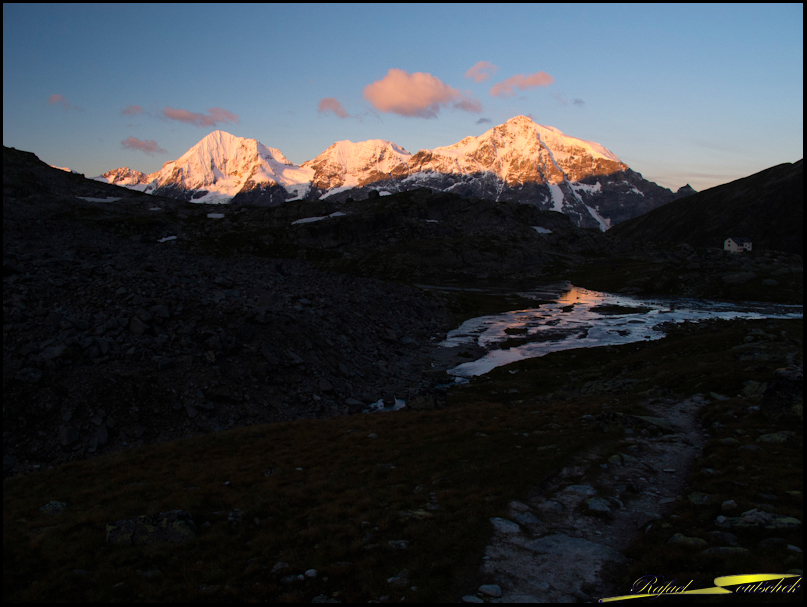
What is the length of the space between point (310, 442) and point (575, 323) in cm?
6535

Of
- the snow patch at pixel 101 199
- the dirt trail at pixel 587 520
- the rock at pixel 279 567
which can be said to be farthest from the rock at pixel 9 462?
the snow patch at pixel 101 199

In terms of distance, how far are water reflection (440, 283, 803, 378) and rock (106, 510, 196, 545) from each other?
3664 cm

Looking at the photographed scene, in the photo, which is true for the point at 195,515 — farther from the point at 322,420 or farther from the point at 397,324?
the point at 397,324

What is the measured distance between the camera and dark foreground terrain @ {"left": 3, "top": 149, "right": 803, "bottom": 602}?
12883 mm

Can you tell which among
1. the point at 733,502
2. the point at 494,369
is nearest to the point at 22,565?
the point at 733,502

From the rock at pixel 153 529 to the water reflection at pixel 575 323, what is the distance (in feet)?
120

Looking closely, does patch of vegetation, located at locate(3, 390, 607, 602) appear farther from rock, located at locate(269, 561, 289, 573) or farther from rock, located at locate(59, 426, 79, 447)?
rock, located at locate(59, 426, 79, 447)

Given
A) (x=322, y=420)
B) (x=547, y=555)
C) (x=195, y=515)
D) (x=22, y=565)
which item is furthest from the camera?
(x=322, y=420)

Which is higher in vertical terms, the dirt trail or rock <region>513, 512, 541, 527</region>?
the dirt trail

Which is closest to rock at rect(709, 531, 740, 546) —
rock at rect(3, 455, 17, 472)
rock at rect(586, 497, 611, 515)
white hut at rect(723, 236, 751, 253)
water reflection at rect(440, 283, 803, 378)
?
rock at rect(586, 497, 611, 515)

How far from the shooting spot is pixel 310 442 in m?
26.9

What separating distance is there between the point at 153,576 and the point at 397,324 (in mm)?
56576

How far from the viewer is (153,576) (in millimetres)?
13258

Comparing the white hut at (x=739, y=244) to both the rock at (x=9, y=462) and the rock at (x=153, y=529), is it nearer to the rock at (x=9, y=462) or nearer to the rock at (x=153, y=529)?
the rock at (x=153, y=529)
